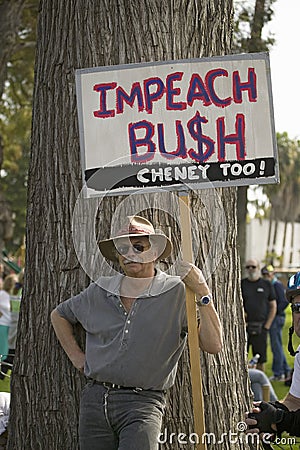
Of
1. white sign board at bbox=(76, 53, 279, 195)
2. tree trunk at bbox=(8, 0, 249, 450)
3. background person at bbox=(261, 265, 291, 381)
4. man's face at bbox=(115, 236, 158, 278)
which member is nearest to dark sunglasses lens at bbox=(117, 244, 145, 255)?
man's face at bbox=(115, 236, 158, 278)

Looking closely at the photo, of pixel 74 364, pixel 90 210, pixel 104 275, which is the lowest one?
pixel 74 364

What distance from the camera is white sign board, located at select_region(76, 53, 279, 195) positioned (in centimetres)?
481

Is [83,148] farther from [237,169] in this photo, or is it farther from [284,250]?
[284,250]

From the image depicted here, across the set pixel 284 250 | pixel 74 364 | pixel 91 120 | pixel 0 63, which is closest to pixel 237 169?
pixel 91 120

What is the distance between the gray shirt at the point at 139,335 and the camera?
4684mm

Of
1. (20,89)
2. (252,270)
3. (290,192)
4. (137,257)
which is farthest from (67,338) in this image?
A: (290,192)

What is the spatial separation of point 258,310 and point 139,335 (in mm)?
8907

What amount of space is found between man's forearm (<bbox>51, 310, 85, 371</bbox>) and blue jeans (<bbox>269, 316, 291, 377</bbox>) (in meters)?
9.34

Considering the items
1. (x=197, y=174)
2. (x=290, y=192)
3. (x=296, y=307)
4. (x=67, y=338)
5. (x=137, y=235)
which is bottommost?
(x=67, y=338)

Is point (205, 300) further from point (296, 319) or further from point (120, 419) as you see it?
point (120, 419)

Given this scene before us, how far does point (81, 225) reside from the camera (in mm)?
5492

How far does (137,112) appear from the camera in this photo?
195 inches

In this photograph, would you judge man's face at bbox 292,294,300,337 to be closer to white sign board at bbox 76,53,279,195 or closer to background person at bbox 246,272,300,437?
background person at bbox 246,272,300,437

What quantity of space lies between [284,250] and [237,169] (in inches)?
2850
